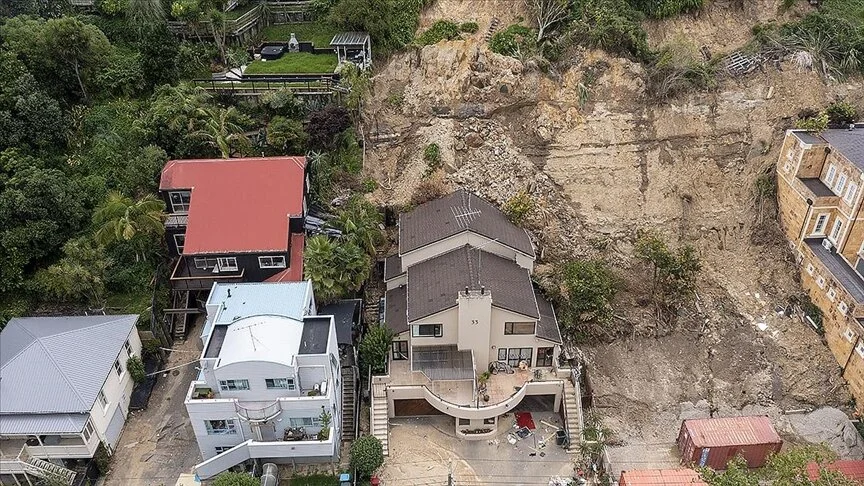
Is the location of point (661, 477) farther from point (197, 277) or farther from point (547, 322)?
point (197, 277)

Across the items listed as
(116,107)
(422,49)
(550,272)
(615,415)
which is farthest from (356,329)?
(116,107)

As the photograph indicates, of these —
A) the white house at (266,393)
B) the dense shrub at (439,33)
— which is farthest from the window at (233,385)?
the dense shrub at (439,33)

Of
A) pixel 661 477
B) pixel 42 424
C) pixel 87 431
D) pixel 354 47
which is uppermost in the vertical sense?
pixel 354 47

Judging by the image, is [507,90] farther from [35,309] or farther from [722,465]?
[35,309]

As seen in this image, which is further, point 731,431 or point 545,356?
point 545,356

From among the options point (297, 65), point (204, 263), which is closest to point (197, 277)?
point (204, 263)

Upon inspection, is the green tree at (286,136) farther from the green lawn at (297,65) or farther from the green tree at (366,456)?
the green tree at (366,456)

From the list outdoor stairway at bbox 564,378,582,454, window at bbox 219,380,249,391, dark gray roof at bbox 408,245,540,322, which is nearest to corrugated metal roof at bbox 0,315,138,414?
window at bbox 219,380,249,391
